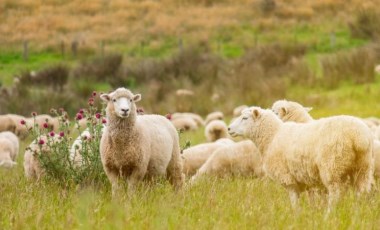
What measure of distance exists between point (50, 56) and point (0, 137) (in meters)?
28.8

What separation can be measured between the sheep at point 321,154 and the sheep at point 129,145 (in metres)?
1.22

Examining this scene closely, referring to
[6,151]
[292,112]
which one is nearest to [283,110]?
[292,112]

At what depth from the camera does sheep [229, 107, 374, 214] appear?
25.5 ft

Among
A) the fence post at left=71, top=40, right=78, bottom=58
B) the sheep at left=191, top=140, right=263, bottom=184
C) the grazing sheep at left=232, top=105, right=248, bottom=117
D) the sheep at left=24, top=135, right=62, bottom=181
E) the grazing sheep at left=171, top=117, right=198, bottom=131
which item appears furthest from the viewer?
the fence post at left=71, top=40, right=78, bottom=58

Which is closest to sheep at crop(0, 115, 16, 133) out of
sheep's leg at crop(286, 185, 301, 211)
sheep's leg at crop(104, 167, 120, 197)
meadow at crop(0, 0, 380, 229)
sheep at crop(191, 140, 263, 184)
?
meadow at crop(0, 0, 380, 229)

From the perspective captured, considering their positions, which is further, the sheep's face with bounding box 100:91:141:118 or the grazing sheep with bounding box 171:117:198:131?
the grazing sheep with bounding box 171:117:198:131

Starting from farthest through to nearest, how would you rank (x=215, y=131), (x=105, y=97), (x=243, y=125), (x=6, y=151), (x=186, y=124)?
(x=186, y=124)
(x=215, y=131)
(x=6, y=151)
(x=243, y=125)
(x=105, y=97)

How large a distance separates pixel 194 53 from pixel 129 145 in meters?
30.8

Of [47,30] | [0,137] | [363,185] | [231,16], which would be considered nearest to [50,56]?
[47,30]

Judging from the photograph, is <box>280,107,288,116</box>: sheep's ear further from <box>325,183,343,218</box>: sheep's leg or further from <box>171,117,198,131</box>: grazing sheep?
<box>171,117,198,131</box>: grazing sheep

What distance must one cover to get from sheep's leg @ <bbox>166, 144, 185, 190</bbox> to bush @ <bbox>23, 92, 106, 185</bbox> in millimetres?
797

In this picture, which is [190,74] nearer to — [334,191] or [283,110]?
[283,110]

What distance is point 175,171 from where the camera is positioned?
9938 mm

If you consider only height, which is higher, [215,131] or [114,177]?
[114,177]
